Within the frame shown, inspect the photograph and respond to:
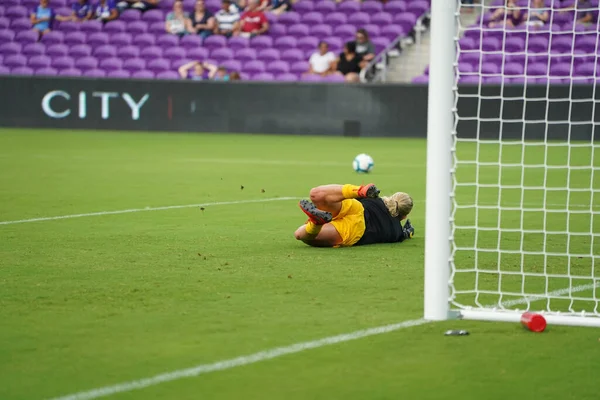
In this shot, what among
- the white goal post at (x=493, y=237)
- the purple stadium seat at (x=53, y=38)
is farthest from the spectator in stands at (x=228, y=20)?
the white goal post at (x=493, y=237)

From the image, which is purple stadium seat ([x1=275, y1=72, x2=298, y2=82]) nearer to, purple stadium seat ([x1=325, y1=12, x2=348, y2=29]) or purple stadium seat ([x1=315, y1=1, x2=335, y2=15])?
purple stadium seat ([x1=325, y1=12, x2=348, y2=29])

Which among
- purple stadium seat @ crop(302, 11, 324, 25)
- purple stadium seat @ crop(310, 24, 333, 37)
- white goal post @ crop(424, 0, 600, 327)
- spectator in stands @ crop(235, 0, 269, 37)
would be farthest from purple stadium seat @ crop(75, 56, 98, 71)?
white goal post @ crop(424, 0, 600, 327)

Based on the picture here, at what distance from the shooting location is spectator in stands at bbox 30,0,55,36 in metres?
26.8

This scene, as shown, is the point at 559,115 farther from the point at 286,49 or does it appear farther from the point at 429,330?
the point at 429,330

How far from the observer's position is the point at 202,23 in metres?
25.8

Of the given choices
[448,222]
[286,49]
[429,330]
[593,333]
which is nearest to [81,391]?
[429,330]

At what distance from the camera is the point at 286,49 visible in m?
25.2

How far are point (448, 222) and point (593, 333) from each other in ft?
2.91

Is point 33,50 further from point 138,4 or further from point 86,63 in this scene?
point 138,4

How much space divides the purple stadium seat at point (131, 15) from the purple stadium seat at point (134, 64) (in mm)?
1722

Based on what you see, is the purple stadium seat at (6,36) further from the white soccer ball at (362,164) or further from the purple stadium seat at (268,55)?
the white soccer ball at (362,164)

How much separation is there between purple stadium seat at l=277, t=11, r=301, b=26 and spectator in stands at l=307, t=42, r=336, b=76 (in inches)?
71.6

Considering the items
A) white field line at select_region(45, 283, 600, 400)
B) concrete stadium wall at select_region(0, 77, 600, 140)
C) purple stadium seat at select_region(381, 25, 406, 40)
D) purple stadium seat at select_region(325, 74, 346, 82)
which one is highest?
purple stadium seat at select_region(381, 25, 406, 40)

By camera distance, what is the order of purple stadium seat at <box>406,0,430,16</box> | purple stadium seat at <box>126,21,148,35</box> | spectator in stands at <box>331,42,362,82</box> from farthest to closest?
purple stadium seat at <box>126,21,148,35</box>
purple stadium seat at <box>406,0,430,16</box>
spectator in stands at <box>331,42,362,82</box>
